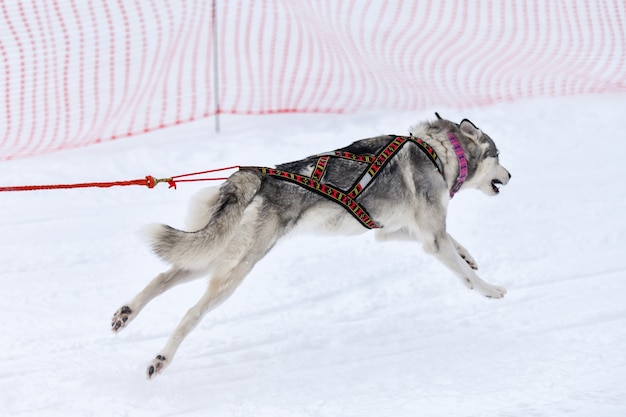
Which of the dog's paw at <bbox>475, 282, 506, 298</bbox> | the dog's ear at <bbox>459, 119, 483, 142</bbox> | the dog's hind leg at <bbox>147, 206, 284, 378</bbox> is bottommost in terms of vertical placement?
the dog's paw at <bbox>475, 282, 506, 298</bbox>

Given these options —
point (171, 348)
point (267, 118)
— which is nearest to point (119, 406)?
point (171, 348)

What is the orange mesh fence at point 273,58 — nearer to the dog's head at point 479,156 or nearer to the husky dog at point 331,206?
the dog's head at point 479,156

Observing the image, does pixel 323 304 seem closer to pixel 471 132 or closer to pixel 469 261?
pixel 469 261

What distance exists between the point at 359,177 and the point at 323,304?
0.98 m

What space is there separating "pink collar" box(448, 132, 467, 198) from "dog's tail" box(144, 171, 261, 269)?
1.36 meters

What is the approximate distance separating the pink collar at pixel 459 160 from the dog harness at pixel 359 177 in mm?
161

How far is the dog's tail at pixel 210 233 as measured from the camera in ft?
12.5

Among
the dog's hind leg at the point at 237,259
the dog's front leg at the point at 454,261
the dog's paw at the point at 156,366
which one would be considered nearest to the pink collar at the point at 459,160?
the dog's front leg at the point at 454,261

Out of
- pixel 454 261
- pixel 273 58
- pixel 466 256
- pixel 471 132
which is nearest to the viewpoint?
pixel 454 261

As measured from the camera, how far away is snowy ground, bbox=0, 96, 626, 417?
4012 millimetres

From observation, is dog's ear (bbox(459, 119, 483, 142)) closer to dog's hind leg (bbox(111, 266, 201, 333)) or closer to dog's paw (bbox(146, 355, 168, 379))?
dog's hind leg (bbox(111, 266, 201, 333))

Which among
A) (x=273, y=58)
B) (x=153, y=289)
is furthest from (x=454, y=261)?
(x=273, y=58)

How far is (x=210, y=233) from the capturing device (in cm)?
395

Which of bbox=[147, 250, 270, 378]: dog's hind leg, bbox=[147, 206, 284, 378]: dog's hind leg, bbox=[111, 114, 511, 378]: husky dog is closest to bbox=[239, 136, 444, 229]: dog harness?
bbox=[111, 114, 511, 378]: husky dog
